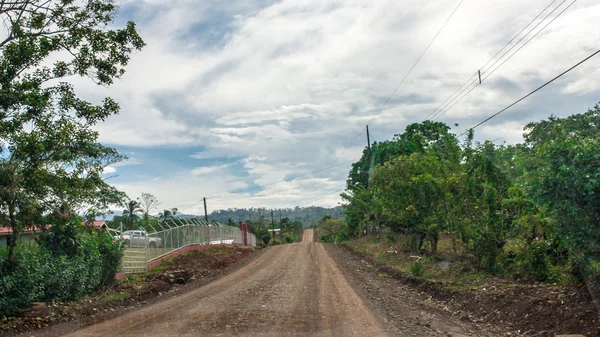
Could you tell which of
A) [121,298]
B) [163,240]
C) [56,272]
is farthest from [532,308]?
[163,240]

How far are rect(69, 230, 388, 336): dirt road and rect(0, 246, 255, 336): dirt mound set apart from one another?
3.44 ft

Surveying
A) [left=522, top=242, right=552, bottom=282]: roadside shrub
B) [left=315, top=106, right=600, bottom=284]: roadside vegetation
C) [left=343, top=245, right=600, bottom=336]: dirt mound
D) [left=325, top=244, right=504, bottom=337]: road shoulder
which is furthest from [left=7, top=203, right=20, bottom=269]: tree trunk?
[left=522, top=242, right=552, bottom=282]: roadside shrub

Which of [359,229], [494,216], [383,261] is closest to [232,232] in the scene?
[359,229]

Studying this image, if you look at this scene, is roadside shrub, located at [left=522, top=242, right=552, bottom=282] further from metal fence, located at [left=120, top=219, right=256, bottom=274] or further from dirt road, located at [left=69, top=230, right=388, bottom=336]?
metal fence, located at [left=120, top=219, right=256, bottom=274]

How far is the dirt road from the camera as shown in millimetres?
9180

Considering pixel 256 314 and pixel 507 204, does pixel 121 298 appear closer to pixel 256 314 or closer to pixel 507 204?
pixel 256 314

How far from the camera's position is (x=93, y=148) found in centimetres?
1245

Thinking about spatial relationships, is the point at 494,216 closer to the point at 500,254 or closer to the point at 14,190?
the point at 500,254

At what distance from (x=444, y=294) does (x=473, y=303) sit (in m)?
1.97

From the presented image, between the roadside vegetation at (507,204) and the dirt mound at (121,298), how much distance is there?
8979 millimetres


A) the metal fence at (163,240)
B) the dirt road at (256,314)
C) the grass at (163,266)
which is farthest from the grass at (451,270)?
the metal fence at (163,240)

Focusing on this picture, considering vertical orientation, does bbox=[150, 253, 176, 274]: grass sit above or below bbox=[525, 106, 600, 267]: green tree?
below

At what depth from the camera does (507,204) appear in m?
13.7

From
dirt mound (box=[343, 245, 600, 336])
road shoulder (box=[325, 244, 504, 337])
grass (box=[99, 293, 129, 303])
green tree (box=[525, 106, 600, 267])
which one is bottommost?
road shoulder (box=[325, 244, 504, 337])
